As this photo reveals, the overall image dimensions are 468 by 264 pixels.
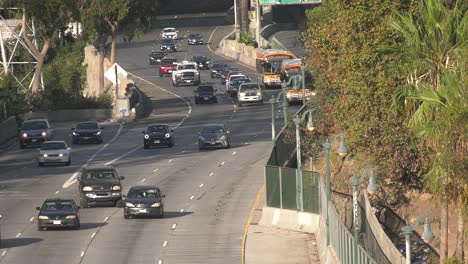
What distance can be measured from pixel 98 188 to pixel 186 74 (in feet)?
227

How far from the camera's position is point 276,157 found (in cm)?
6788

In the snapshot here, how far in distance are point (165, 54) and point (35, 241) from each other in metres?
110

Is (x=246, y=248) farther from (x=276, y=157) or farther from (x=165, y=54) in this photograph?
(x=165, y=54)

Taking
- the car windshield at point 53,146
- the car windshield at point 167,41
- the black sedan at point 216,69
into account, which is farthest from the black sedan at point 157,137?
the car windshield at point 167,41

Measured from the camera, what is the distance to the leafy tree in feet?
395

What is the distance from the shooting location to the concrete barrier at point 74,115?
11194 cm

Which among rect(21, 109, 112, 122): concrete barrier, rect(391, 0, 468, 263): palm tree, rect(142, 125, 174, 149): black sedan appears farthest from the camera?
rect(21, 109, 112, 122): concrete barrier

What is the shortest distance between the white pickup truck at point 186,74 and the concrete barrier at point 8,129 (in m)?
33.2

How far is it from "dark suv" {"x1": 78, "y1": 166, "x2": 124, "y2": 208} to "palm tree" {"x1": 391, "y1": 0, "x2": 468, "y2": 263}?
46.0 ft

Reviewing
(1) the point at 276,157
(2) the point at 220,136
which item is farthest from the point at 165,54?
(1) the point at 276,157

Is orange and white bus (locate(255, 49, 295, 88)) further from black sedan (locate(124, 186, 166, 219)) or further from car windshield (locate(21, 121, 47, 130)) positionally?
black sedan (locate(124, 186, 166, 219))

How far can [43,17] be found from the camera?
400 ft

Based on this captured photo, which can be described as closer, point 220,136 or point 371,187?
point 371,187

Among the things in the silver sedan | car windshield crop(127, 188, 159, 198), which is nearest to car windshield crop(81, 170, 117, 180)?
car windshield crop(127, 188, 159, 198)
